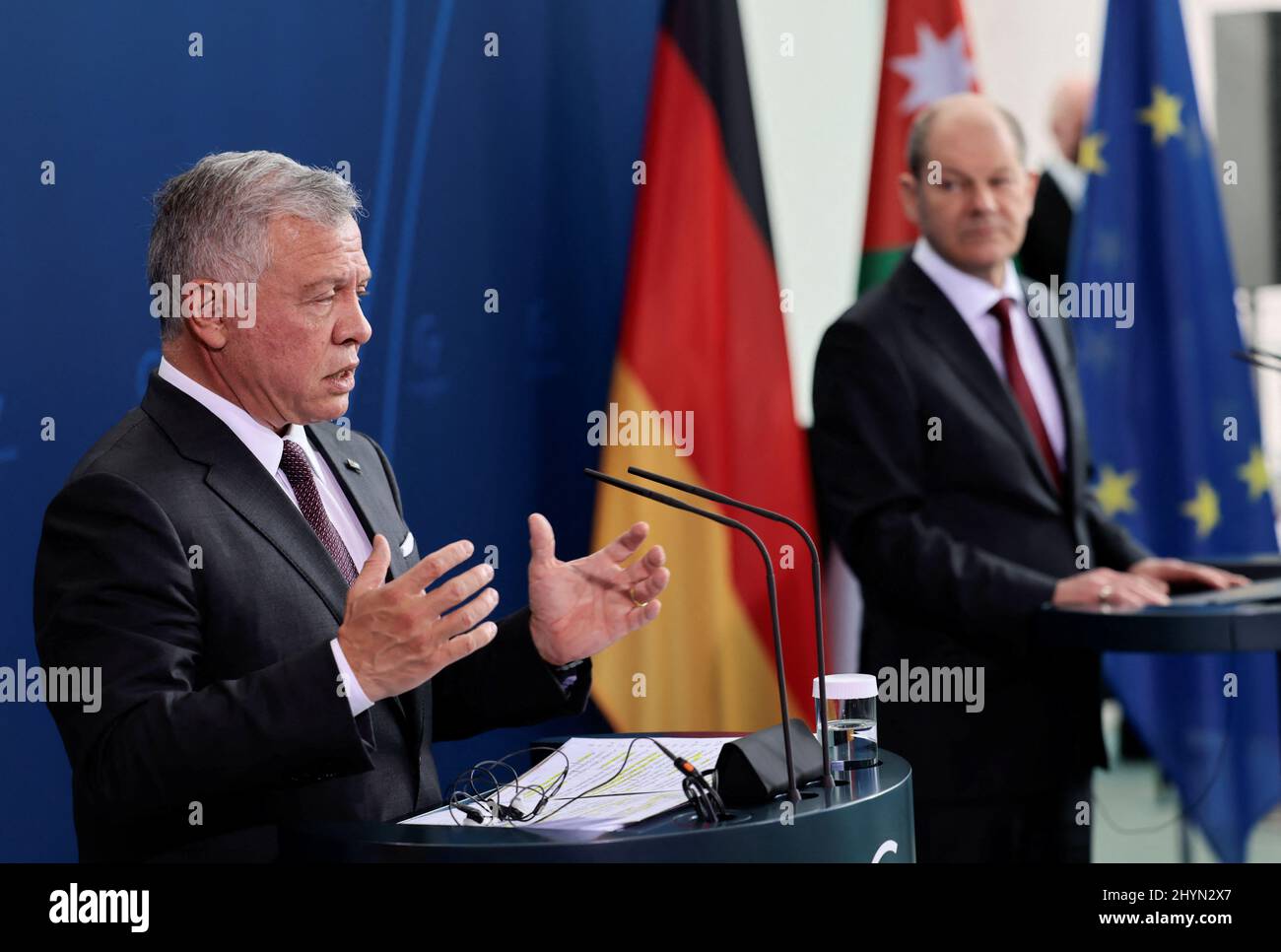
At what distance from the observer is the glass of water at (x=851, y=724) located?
6.76 feet

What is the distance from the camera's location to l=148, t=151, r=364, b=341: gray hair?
2.08 m

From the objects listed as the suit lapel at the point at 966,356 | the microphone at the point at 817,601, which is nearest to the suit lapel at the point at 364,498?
the microphone at the point at 817,601

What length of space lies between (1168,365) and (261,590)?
2.84m

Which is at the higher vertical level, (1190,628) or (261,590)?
(261,590)

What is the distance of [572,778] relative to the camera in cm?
201

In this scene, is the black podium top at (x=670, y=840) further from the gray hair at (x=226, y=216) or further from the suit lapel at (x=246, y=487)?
the gray hair at (x=226, y=216)

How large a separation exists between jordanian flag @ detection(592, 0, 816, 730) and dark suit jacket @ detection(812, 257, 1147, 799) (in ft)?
1.44

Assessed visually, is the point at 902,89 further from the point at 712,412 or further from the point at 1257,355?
the point at 1257,355

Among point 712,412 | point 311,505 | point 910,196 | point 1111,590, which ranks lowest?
point 1111,590

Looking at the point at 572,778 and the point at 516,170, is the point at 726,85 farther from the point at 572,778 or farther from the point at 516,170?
the point at 572,778

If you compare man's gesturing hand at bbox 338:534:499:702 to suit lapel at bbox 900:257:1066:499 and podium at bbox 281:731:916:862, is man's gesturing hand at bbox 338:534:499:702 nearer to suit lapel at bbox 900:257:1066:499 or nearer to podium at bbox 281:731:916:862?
podium at bbox 281:731:916:862

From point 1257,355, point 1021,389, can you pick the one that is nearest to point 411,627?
point 1021,389

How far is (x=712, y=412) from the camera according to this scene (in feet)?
13.2
